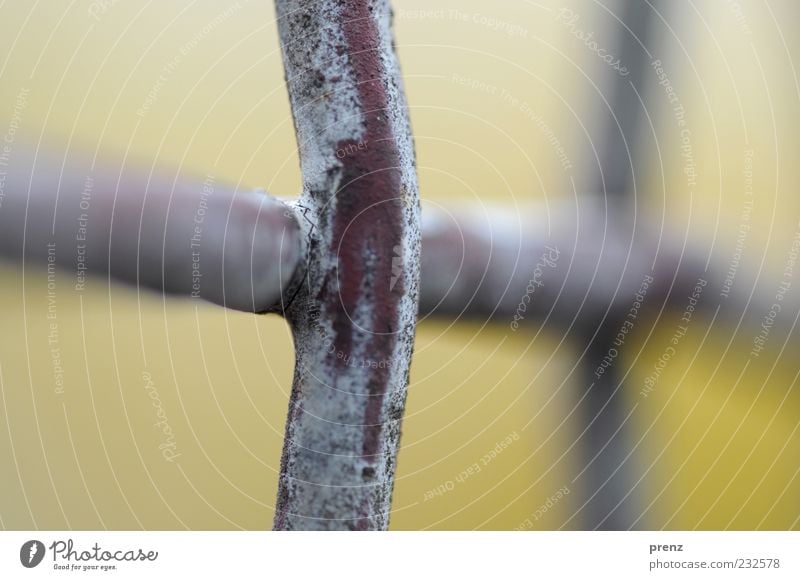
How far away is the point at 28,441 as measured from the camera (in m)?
0.51

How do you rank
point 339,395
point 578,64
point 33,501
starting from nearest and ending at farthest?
1. point 339,395
2. point 33,501
3. point 578,64

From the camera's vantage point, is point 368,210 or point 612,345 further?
point 612,345

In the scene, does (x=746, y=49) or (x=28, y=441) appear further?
(x=746, y=49)

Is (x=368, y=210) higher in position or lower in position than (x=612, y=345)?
higher

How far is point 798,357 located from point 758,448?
0.25 feet

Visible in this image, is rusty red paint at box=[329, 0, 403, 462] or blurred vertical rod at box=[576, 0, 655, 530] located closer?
rusty red paint at box=[329, 0, 403, 462]

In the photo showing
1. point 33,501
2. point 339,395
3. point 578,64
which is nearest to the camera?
point 339,395

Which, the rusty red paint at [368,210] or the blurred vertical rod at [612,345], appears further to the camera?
the blurred vertical rod at [612,345]

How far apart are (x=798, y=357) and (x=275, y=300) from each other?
47 centimetres

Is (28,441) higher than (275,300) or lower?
lower
